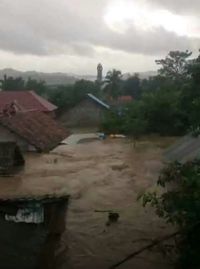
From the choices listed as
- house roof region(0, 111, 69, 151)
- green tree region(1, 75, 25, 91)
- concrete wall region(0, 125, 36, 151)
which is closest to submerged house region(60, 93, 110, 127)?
house roof region(0, 111, 69, 151)

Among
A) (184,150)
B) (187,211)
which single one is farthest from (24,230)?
(184,150)

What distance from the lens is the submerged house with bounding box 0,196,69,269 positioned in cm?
957

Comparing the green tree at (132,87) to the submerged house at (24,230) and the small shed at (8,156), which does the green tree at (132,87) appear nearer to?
the small shed at (8,156)

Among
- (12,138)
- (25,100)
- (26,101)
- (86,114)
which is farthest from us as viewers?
(86,114)

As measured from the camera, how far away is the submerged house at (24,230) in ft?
31.4

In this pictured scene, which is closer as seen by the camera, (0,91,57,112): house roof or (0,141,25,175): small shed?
(0,141,25,175): small shed

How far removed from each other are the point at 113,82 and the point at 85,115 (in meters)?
14.6

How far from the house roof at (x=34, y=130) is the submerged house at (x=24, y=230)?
52.2ft

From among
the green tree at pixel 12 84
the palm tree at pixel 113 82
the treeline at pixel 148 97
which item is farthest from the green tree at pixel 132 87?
the green tree at pixel 12 84

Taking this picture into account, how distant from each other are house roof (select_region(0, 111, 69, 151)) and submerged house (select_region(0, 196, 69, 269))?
15910 mm

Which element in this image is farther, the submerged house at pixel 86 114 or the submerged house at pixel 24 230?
the submerged house at pixel 86 114

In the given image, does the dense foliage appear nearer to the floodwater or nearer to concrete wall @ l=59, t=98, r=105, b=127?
the floodwater

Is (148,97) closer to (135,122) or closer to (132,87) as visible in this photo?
(135,122)

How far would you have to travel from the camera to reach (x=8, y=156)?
926 inches
